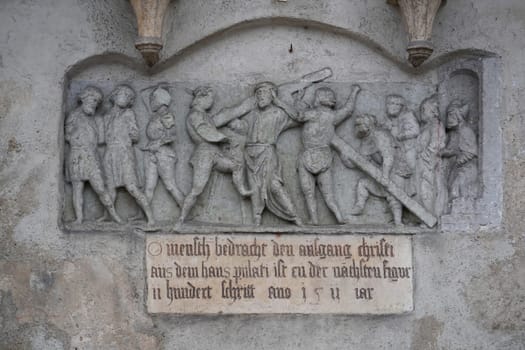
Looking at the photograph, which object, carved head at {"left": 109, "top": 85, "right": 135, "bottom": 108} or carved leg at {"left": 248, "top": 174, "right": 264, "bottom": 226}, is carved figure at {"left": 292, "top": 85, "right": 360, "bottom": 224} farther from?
carved head at {"left": 109, "top": 85, "right": 135, "bottom": 108}

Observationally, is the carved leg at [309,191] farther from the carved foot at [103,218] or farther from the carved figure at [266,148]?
the carved foot at [103,218]

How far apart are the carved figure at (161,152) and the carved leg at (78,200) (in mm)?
472

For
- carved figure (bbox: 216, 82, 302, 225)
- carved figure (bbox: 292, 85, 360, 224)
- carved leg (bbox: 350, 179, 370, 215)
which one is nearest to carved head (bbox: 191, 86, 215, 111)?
carved figure (bbox: 216, 82, 302, 225)

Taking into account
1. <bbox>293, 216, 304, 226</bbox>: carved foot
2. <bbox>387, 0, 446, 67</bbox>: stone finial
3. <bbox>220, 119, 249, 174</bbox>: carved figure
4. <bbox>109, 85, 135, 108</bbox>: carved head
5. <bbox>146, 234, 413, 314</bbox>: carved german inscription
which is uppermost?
<bbox>387, 0, 446, 67</bbox>: stone finial

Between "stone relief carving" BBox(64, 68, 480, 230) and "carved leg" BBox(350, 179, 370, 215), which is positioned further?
"carved leg" BBox(350, 179, 370, 215)

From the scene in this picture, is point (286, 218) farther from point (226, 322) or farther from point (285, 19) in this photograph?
point (285, 19)

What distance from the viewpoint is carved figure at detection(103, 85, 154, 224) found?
8.25 m

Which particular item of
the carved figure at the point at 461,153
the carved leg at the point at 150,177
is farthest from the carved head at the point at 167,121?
the carved figure at the point at 461,153

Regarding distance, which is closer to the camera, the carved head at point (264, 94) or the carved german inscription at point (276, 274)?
the carved german inscription at point (276, 274)

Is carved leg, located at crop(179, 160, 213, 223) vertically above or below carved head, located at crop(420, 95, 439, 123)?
below

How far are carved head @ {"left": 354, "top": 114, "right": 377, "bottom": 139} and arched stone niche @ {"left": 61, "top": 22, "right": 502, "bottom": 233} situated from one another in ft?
0.18

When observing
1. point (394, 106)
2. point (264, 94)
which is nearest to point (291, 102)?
point (264, 94)

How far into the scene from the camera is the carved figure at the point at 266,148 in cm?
829

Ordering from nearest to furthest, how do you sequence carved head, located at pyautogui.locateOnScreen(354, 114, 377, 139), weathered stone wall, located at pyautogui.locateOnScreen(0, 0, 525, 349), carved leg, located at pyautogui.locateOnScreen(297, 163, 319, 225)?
weathered stone wall, located at pyautogui.locateOnScreen(0, 0, 525, 349) → carved leg, located at pyautogui.locateOnScreen(297, 163, 319, 225) → carved head, located at pyautogui.locateOnScreen(354, 114, 377, 139)
